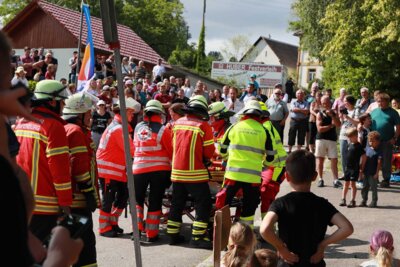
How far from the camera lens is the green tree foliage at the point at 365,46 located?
2044 cm

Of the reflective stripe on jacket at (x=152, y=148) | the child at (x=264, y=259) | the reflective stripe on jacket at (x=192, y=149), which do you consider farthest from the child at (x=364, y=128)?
the child at (x=264, y=259)

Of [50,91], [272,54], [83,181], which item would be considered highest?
[272,54]

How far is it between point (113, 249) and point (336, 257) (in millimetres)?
2974

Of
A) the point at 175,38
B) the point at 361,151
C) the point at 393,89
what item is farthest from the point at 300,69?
the point at 361,151

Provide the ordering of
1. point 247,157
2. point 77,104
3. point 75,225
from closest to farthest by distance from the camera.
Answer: point 75,225, point 77,104, point 247,157

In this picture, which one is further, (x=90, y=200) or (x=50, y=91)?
(x=90, y=200)

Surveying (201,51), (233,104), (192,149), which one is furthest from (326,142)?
(201,51)

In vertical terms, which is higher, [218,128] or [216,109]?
[216,109]

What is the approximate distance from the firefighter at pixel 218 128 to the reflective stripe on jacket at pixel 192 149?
0.63m

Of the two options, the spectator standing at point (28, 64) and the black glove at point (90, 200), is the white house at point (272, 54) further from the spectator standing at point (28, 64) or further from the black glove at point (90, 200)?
the black glove at point (90, 200)

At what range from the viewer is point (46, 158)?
5.45 metres

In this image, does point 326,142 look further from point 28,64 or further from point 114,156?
point 28,64

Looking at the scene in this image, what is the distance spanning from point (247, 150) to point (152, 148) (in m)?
1.46

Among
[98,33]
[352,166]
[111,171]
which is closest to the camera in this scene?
[111,171]
